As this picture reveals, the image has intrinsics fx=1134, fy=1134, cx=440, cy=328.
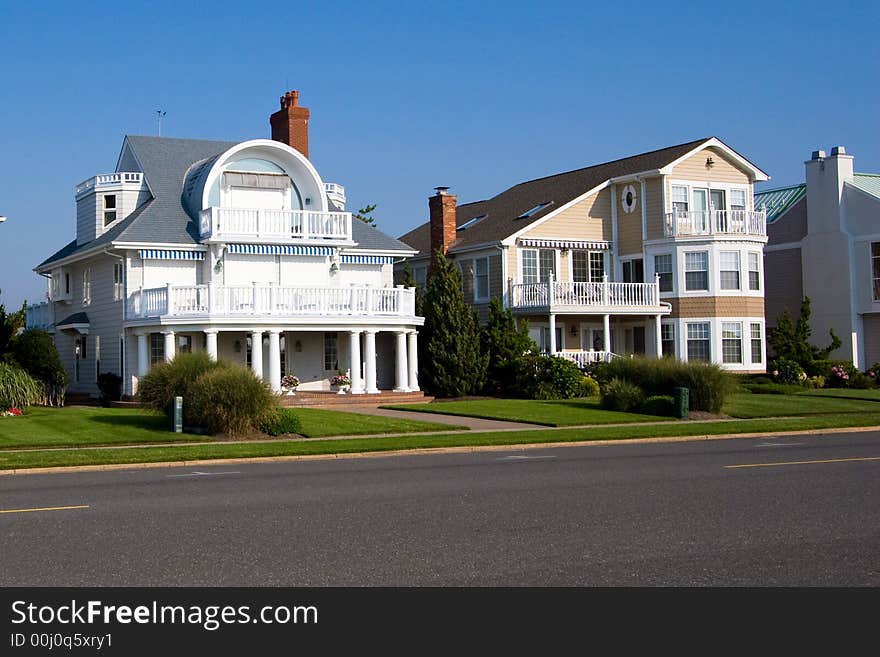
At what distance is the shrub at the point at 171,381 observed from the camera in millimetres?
25578

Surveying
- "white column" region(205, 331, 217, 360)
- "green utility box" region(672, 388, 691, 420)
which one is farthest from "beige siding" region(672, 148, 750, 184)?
"white column" region(205, 331, 217, 360)

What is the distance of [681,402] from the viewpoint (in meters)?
28.7

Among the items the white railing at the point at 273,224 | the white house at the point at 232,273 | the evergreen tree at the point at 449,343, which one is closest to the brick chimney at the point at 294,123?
the white house at the point at 232,273

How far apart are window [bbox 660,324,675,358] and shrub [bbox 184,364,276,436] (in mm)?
21977

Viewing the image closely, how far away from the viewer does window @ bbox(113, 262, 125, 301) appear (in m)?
37.1

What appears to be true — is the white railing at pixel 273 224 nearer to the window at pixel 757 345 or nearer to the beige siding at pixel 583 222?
the beige siding at pixel 583 222

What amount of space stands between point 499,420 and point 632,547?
1848 centimetres

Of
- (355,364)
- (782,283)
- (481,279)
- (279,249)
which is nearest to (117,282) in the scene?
(279,249)

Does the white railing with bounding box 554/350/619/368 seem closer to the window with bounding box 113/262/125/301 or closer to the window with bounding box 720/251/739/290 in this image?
the window with bounding box 720/251/739/290

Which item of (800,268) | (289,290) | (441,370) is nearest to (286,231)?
(289,290)

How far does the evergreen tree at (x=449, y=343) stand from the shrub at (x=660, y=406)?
28.0 ft

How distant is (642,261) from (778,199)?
12.7m

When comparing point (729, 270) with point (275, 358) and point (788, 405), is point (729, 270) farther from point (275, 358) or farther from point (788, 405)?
point (275, 358)
